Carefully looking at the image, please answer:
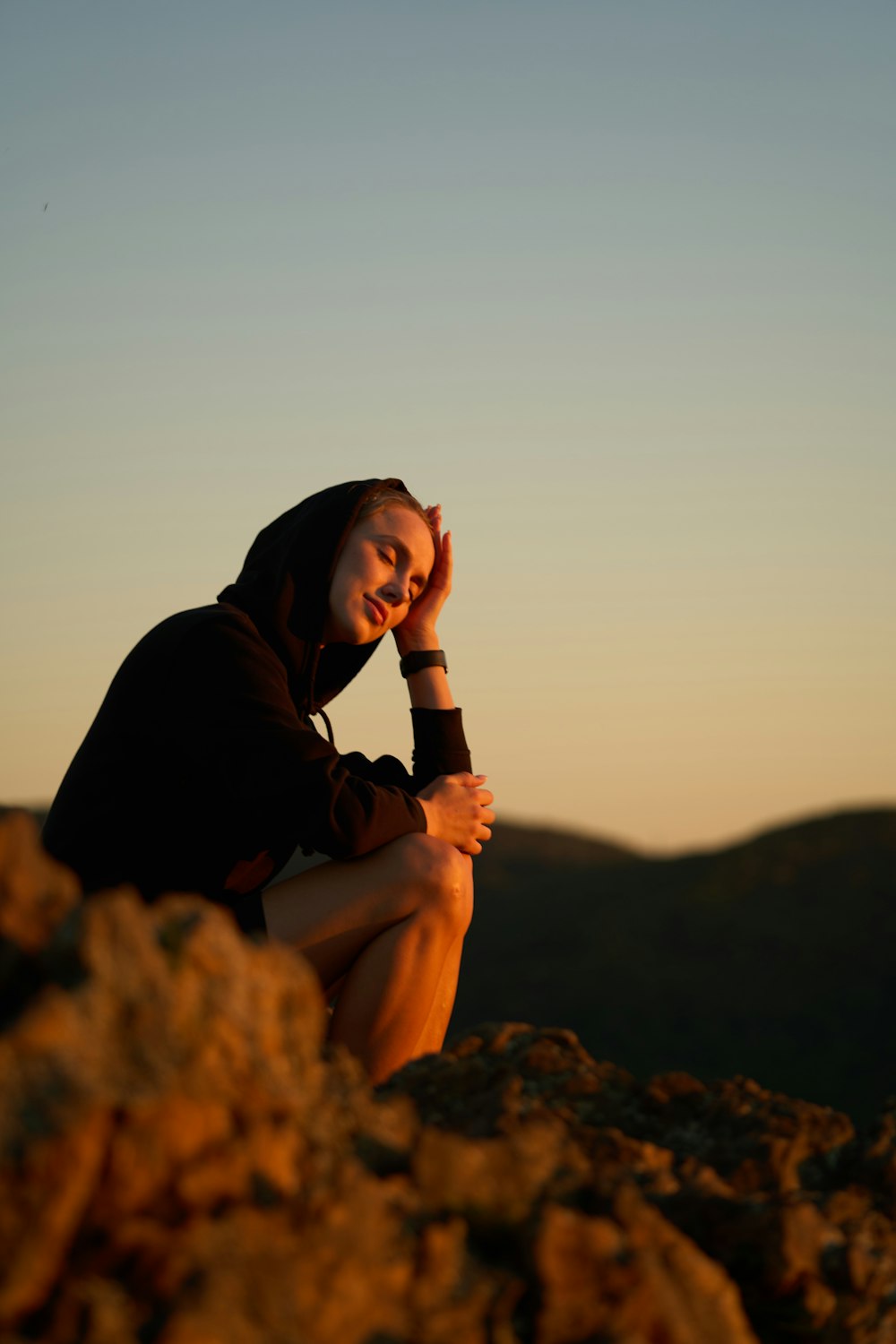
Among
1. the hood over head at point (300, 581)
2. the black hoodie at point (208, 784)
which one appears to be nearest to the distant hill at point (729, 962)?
the hood over head at point (300, 581)

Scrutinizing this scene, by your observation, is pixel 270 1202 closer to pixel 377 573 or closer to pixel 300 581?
pixel 300 581

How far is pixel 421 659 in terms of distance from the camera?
15.7 feet

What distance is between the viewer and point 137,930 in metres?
1.68

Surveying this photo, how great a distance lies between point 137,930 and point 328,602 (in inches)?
104

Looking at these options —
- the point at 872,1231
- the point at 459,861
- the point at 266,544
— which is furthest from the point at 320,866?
the point at 872,1231

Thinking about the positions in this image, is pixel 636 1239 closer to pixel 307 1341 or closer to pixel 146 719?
pixel 307 1341

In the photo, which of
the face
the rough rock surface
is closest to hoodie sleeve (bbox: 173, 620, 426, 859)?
the face

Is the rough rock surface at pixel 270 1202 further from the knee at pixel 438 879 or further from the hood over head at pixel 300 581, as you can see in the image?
the hood over head at pixel 300 581

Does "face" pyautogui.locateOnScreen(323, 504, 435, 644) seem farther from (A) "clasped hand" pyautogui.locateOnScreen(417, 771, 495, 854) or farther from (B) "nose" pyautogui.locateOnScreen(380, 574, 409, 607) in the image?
(A) "clasped hand" pyautogui.locateOnScreen(417, 771, 495, 854)

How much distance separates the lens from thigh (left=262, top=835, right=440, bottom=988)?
12.0 feet

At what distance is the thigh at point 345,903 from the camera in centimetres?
365

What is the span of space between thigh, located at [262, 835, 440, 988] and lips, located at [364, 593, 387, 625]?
3.04ft

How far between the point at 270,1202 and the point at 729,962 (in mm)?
14418

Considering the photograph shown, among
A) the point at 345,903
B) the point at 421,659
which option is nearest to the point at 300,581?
the point at 421,659
